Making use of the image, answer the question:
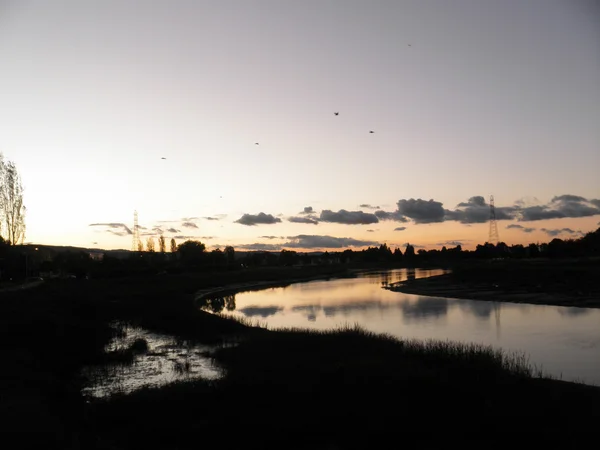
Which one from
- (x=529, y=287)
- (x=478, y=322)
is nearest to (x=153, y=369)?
(x=478, y=322)

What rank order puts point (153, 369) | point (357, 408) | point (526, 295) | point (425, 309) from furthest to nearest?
point (526, 295) < point (425, 309) < point (153, 369) < point (357, 408)

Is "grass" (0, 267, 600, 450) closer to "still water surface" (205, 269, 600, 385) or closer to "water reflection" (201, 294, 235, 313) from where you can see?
"still water surface" (205, 269, 600, 385)

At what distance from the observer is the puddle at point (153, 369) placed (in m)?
18.5

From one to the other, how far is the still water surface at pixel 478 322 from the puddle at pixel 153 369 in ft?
43.2

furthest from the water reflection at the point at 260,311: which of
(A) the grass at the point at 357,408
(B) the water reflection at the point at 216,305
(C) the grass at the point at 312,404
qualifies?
(A) the grass at the point at 357,408

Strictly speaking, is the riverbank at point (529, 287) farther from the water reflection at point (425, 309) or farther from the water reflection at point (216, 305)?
the water reflection at point (216, 305)

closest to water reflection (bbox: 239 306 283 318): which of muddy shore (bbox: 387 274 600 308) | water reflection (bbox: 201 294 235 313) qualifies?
water reflection (bbox: 201 294 235 313)

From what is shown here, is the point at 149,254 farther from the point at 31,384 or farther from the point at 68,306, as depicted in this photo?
the point at 31,384

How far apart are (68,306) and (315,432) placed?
1335 inches

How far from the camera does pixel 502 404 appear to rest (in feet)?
42.9

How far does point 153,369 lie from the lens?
70.5 feet

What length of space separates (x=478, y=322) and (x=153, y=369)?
2641 centimetres

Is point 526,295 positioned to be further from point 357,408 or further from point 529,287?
point 357,408

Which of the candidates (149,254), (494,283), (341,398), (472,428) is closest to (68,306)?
(341,398)
